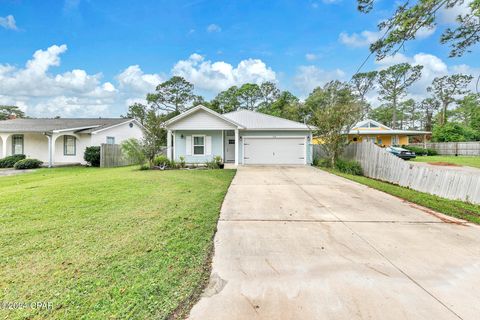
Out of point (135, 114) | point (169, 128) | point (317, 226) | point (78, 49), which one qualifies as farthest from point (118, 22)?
point (135, 114)

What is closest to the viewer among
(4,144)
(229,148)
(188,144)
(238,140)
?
(188,144)

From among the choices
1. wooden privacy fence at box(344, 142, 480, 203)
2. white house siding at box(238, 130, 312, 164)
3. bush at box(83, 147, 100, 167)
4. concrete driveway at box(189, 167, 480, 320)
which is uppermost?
white house siding at box(238, 130, 312, 164)

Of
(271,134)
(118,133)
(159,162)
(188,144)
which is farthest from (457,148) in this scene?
(118,133)

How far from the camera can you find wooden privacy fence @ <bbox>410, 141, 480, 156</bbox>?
25.2 metres

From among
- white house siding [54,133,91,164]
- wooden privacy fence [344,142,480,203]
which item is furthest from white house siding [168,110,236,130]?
wooden privacy fence [344,142,480,203]

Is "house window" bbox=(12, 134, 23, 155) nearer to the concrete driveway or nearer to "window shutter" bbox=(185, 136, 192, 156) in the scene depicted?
"window shutter" bbox=(185, 136, 192, 156)

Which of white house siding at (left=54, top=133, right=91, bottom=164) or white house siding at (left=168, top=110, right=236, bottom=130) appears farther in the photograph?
white house siding at (left=54, top=133, right=91, bottom=164)

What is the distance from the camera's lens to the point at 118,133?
19.4 m

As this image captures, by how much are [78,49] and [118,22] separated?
16.8ft

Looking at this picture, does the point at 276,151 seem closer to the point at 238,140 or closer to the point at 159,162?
the point at 238,140

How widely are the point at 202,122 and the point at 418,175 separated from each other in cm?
1152


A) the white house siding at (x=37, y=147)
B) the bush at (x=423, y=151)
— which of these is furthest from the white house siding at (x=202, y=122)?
the bush at (x=423, y=151)

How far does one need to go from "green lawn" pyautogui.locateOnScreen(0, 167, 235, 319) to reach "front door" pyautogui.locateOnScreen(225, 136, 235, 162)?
36.3ft

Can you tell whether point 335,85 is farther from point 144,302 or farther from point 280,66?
point 144,302
